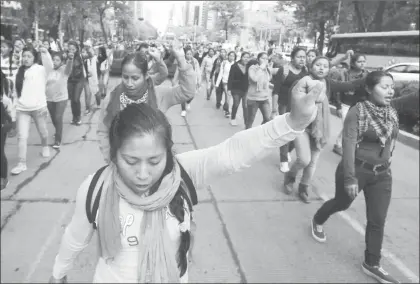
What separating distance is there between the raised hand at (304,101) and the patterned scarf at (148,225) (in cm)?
55

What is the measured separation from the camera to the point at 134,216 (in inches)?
54.4

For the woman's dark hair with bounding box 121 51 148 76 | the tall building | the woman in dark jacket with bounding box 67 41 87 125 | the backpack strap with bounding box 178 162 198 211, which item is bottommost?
the woman in dark jacket with bounding box 67 41 87 125

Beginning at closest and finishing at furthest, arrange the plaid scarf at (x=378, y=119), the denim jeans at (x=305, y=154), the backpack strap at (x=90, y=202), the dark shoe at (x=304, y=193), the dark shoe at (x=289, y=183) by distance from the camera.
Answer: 1. the backpack strap at (x=90, y=202)
2. the plaid scarf at (x=378, y=119)
3. the denim jeans at (x=305, y=154)
4. the dark shoe at (x=304, y=193)
5. the dark shoe at (x=289, y=183)

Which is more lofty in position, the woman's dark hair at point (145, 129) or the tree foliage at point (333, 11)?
the tree foliage at point (333, 11)

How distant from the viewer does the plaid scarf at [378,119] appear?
1.89 m

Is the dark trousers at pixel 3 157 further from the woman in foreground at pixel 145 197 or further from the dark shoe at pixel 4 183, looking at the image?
the woman in foreground at pixel 145 197

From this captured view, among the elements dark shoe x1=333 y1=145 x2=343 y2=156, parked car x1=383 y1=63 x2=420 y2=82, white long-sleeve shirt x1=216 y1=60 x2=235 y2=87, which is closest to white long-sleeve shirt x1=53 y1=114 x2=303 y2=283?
Result: parked car x1=383 y1=63 x2=420 y2=82

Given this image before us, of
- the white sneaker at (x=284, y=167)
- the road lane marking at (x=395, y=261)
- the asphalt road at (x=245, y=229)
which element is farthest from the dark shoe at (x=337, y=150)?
the road lane marking at (x=395, y=261)

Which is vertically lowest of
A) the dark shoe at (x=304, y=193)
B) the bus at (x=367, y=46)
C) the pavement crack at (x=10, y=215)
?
the pavement crack at (x=10, y=215)

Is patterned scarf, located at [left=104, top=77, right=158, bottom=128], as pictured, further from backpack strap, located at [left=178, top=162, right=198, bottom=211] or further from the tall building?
backpack strap, located at [left=178, top=162, right=198, bottom=211]

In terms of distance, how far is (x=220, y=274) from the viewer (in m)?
2.95

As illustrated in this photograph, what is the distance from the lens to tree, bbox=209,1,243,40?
3.83 feet

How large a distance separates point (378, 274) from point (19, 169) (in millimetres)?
4286

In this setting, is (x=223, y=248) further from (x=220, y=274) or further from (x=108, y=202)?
(x=108, y=202)
